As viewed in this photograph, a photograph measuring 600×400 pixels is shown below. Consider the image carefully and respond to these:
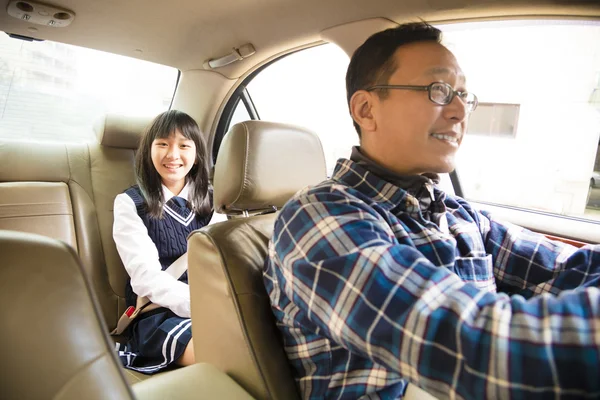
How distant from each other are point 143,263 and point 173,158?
0.56 m

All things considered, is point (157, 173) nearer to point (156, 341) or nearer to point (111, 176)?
point (111, 176)

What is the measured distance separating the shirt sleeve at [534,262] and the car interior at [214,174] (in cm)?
45

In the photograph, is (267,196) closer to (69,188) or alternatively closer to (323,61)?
(323,61)

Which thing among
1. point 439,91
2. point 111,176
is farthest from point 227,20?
point 439,91

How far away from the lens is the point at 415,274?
0.70 metres

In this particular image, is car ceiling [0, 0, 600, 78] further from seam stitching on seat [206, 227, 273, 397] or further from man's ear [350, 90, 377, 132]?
seam stitching on seat [206, 227, 273, 397]

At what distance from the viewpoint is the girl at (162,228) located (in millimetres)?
1724

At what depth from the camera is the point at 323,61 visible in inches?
94.5

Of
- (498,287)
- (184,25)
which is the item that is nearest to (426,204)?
(498,287)

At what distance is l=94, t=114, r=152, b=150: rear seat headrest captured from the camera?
245cm

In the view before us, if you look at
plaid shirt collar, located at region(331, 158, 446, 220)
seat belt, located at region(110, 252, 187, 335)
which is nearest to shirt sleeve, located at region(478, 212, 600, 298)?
plaid shirt collar, located at region(331, 158, 446, 220)

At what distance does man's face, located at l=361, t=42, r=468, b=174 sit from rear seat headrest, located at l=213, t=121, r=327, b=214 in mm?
487

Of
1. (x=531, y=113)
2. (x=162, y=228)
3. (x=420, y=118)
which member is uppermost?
(x=531, y=113)

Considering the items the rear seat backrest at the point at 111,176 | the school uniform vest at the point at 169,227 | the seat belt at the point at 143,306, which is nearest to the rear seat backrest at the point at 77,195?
the rear seat backrest at the point at 111,176
